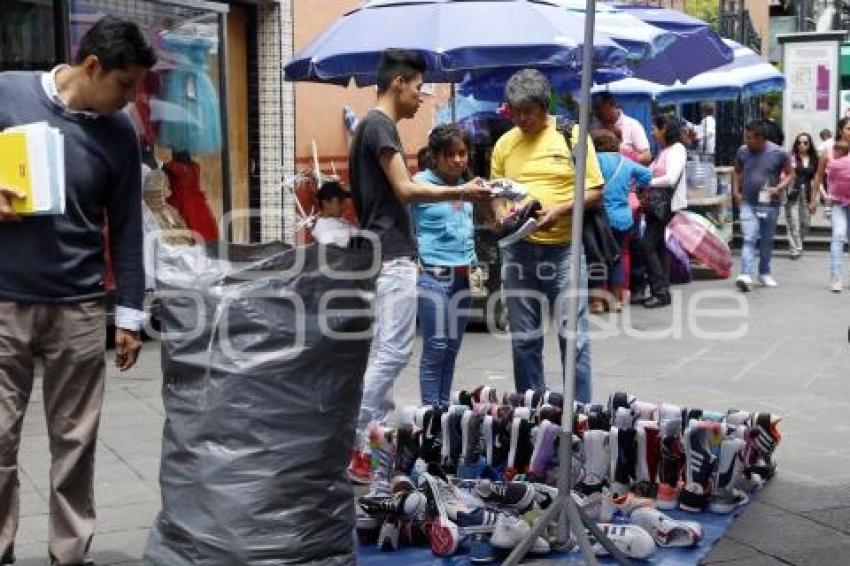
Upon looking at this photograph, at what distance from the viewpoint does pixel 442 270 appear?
6277 mm

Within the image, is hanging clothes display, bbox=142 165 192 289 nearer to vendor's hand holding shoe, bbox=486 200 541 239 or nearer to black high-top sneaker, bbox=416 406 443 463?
black high-top sneaker, bbox=416 406 443 463

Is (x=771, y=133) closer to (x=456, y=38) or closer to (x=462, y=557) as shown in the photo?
(x=456, y=38)

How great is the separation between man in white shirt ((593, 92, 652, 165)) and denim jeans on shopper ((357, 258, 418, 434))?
6.03 m

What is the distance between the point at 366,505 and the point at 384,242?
1149 mm

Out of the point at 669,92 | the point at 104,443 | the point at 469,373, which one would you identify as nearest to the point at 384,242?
the point at 104,443

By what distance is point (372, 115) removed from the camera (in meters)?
5.23

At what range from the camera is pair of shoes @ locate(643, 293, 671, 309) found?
12.1m

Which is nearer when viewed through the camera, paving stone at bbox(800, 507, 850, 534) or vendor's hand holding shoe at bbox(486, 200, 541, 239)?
paving stone at bbox(800, 507, 850, 534)

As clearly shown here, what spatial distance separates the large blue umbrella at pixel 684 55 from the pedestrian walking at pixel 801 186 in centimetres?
645

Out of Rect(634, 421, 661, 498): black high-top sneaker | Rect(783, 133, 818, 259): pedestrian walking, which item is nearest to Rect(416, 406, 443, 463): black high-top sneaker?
Rect(634, 421, 661, 498): black high-top sneaker

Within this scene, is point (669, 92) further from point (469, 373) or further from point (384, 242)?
point (384, 242)

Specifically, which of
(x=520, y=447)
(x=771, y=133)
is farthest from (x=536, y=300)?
(x=771, y=133)

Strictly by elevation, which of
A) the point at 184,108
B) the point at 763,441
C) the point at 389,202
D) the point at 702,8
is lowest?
the point at 763,441

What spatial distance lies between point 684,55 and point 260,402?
781cm
